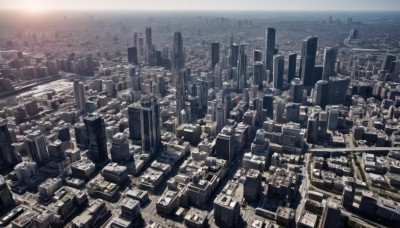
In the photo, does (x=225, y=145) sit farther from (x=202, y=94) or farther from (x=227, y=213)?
(x=202, y=94)

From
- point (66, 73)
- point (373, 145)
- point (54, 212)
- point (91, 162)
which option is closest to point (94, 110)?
point (91, 162)

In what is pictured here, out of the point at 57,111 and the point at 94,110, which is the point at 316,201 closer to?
the point at 94,110

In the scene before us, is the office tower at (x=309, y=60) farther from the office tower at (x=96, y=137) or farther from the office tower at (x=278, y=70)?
the office tower at (x=96, y=137)

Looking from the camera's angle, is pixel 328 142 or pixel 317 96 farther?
pixel 317 96

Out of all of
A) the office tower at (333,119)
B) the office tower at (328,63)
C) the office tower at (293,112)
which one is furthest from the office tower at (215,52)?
the office tower at (333,119)

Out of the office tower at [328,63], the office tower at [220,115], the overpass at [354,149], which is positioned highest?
the office tower at [328,63]

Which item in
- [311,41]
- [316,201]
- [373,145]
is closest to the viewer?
[316,201]
